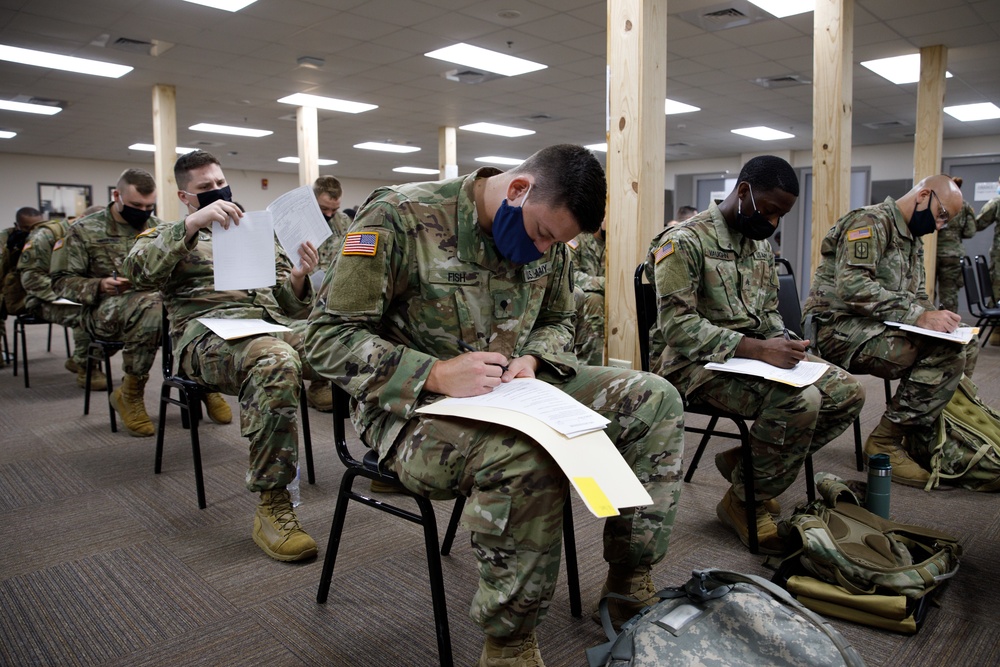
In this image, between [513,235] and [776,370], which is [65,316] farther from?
[776,370]

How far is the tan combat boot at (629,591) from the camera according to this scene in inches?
60.5

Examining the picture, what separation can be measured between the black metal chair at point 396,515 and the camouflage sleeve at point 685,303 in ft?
2.33

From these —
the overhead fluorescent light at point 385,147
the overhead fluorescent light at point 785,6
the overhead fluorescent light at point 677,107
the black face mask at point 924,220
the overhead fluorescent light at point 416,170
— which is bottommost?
the black face mask at point 924,220

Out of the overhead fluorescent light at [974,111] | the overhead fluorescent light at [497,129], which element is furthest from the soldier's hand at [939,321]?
the overhead fluorescent light at [497,129]

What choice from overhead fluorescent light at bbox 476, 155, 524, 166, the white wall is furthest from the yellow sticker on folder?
overhead fluorescent light at bbox 476, 155, 524, 166

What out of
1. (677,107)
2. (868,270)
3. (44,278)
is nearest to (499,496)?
(868,270)

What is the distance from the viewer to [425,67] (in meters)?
6.70

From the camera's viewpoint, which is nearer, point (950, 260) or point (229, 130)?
point (950, 260)

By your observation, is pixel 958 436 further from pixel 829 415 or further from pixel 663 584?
pixel 663 584

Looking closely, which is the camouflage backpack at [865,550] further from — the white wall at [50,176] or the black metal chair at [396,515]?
the white wall at [50,176]

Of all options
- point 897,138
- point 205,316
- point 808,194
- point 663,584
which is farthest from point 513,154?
point 663,584

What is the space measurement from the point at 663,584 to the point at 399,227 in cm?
121

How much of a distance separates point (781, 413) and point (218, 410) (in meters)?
2.83

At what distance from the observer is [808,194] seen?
484 inches
